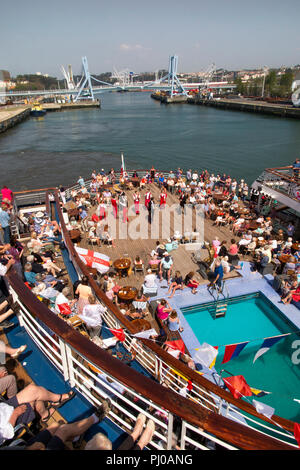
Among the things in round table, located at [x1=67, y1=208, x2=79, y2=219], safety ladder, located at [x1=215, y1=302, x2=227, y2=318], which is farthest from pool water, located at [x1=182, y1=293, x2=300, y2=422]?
round table, located at [x1=67, y1=208, x2=79, y2=219]

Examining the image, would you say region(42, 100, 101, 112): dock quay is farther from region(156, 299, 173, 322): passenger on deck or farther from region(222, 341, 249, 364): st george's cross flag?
region(222, 341, 249, 364): st george's cross flag

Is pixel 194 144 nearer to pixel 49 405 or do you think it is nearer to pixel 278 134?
pixel 278 134

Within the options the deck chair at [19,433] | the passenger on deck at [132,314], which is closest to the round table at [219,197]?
the passenger on deck at [132,314]

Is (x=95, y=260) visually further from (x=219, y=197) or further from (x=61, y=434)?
(x=219, y=197)

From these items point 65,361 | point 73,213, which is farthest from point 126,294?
point 73,213

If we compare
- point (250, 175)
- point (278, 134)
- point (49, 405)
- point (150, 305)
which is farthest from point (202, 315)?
point (278, 134)

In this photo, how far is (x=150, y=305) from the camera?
8328 mm

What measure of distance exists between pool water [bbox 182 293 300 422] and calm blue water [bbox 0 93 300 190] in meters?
23.2

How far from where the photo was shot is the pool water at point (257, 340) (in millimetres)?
6703

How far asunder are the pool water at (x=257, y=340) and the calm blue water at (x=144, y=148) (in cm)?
2323

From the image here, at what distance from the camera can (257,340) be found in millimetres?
7371

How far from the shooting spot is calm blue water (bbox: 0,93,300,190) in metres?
33.5

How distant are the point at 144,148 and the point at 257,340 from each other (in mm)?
39950
